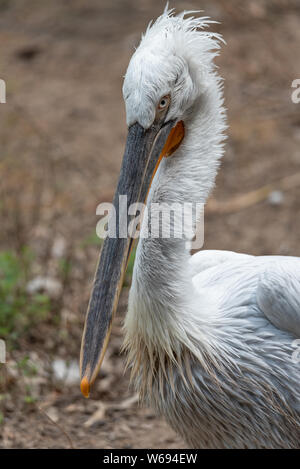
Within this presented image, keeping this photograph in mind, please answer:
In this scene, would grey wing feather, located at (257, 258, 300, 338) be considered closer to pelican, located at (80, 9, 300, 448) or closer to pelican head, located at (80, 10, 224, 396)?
pelican, located at (80, 9, 300, 448)

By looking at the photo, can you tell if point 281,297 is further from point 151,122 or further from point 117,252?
point 151,122

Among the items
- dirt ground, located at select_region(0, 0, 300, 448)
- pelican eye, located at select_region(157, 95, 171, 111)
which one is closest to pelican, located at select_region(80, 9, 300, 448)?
pelican eye, located at select_region(157, 95, 171, 111)

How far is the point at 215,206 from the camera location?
18.7 feet

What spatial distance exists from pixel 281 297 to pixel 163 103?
2.79 ft

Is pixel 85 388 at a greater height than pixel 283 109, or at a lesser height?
lesser

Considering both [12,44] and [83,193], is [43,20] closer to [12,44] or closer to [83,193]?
[12,44]

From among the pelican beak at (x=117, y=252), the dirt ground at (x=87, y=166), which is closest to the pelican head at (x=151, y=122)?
the pelican beak at (x=117, y=252)

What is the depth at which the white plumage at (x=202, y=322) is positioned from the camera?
243cm

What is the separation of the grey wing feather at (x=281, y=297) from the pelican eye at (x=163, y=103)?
0.76 metres

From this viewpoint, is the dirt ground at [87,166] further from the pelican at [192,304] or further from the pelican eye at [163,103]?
the pelican eye at [163,103]
